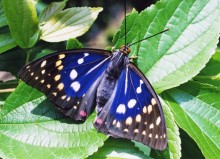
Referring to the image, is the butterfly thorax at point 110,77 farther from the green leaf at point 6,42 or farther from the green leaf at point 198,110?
the green leaf at point 6,42

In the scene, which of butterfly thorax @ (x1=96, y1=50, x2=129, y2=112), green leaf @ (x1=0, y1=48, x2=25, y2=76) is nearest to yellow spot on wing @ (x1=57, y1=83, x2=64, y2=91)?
butterfly thorax @ (x1=96, y1=50, x2=129, y2=112)

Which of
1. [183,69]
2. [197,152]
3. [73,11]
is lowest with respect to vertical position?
[197,152]

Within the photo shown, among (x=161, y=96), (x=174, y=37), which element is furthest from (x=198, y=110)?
(x=174, y=37)

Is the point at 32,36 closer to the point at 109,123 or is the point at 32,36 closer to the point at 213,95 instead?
the point at 109,123

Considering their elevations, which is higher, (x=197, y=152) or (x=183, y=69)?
(x=183, y=69)

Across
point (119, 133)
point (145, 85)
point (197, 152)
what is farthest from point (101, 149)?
point (197, 152)

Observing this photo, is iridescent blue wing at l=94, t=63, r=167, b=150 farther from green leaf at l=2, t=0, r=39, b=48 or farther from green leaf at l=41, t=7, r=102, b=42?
green leaf at l=2, t=0, r=39, b=48
